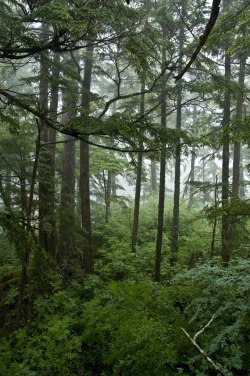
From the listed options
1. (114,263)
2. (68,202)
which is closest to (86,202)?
(68,202)

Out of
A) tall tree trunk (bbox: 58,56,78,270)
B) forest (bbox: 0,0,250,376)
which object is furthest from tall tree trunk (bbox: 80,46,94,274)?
tall tree trunk (bbox: 58,56,78,270)

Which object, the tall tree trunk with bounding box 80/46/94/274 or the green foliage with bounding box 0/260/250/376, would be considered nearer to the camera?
the green foliage with bounding box 0/260/250/376

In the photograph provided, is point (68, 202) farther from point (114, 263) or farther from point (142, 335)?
point (142, 335)

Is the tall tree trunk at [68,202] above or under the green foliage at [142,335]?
above

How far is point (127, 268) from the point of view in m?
8.73

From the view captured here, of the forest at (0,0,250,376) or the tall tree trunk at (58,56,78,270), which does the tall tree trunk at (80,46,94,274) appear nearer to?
the forest at (0,0,250,376)

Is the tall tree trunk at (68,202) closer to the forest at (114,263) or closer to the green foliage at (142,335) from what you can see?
the forest at (114,263)

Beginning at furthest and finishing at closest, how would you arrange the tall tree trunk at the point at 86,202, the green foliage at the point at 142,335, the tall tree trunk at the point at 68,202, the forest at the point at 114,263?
the tall tree trunk at the point at 86,202 → the tall tree trunk at the point at 68,202 → the green foliage at the point at 142,335 → the forest at the point at 114,263

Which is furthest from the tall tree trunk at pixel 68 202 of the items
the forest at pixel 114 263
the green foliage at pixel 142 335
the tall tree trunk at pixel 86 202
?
the green foliage at pixel 142 335

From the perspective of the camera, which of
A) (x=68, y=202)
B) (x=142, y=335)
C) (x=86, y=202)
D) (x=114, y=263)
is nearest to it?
(x=142, y=335)

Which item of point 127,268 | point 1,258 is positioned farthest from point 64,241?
point 1,258

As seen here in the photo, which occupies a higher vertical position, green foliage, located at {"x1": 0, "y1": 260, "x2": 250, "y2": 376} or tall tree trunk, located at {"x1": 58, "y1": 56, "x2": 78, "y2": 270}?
tall tree trunk, located at {"x1": 58, "y1": 56, "x2": 78, "y2": 270}

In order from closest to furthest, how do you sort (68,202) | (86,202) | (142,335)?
(142,335), (68,202), (86,202)

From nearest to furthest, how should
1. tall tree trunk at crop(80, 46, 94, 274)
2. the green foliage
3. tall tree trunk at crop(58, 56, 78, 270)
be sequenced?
the green foliage < tall tree trunk at crop(58, 56, 78, 270) < tall tree trunk at crop(80, 46, 94, 274)
